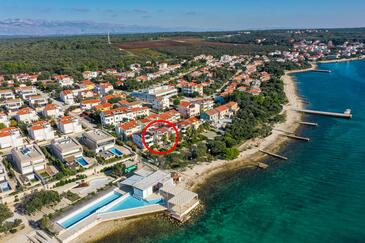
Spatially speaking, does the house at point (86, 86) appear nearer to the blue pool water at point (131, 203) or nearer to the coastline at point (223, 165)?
the coastline at point (223, 165)

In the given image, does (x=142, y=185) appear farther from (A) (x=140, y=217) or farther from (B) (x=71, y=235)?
(B) (x=71, y=235)

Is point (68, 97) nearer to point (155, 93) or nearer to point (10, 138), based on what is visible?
point (155, 93)

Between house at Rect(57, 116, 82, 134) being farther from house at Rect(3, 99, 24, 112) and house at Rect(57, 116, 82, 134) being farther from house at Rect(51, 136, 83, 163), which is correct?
house at Rect(3, 99, 24, 112)

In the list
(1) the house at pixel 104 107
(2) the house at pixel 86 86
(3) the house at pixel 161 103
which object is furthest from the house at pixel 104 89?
(3) the house at pixel 161 103

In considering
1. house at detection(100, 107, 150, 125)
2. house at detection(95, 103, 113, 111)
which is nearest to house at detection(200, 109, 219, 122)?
house at detection(100, 107, 150, 125)

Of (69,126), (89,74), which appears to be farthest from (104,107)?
(89,74)

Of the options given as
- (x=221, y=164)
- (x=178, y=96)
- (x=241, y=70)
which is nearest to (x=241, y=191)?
(x=221, y=164)
